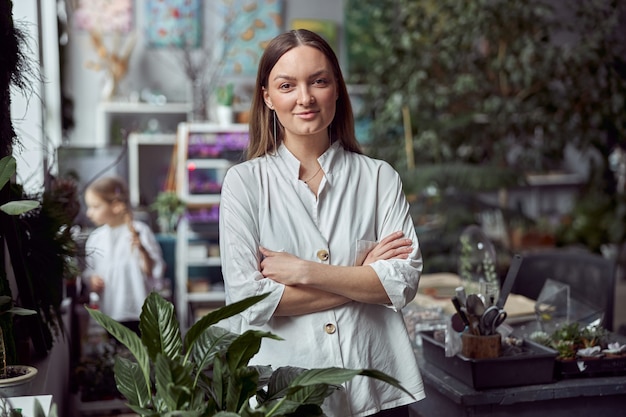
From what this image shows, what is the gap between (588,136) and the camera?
5.80 meters

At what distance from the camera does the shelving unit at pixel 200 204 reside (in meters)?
6.29

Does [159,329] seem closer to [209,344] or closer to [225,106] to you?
[209,344]

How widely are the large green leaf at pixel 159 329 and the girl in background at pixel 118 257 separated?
301 centimetres

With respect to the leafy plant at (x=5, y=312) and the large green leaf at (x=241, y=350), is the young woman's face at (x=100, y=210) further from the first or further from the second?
the large green leaf at (x=241, y=350)

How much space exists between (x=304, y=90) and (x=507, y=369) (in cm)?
99

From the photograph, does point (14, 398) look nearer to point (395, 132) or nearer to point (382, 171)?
point (382, 171)

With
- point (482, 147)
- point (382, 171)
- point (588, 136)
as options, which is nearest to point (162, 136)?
point (482, 147)

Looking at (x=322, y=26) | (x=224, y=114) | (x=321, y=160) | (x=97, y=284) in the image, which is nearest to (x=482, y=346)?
(x=321, y=160)

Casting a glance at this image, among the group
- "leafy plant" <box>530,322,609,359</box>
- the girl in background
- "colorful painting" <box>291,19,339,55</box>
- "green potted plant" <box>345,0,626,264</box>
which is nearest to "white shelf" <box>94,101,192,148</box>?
"colorful painting" <box>291,19,339,55</box>

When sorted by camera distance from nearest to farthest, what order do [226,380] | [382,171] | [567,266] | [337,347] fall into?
[226,380]
[337,347]
[382,171]
[567,266]

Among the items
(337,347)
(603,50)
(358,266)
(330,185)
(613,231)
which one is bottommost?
(613,231)

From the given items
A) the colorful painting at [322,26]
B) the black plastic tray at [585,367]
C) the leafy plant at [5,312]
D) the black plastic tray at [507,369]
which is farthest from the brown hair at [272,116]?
the colorful painting at [322,26]

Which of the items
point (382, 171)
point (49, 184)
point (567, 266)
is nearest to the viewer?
point (382, 171)

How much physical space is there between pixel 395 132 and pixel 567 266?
103 inches
